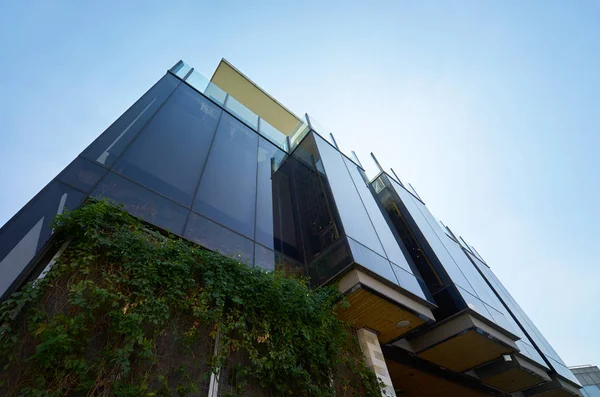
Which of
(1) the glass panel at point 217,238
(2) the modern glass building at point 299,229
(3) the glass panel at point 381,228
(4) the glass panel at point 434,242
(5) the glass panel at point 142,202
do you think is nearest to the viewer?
(5) the glass panel at point 142,202

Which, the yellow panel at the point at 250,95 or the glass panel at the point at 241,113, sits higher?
the yellow panel at the point at 250,95

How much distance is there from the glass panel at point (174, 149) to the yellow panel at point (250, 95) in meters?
7.95

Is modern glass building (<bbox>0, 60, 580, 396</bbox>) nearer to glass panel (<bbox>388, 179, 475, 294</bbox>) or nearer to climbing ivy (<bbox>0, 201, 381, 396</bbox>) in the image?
glass panel (<bbox>388, 179, 475, 294</bbox>)

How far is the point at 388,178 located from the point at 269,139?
17.7 feet

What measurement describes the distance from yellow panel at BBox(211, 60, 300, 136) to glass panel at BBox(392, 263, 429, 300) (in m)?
11.1

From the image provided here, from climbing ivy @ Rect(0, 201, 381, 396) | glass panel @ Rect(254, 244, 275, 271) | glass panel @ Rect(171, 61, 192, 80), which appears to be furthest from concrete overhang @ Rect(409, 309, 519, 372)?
glass panel @ Rect(171, 61, 192, 80)

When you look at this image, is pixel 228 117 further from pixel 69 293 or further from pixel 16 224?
pixel 69 293

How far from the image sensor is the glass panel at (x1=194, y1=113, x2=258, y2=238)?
6.61 m

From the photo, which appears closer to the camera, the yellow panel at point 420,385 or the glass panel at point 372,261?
the glass panel at point 372,261

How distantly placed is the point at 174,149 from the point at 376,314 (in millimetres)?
5800

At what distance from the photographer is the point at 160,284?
430cm

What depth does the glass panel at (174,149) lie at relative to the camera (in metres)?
6.12

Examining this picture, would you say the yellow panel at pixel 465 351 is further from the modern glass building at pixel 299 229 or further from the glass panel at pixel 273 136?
the glass panel at pixel 273 136

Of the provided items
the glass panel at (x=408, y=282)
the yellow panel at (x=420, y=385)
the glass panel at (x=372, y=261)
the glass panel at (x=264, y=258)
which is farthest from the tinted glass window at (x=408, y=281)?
the glass panel at (x=264, y=258)
